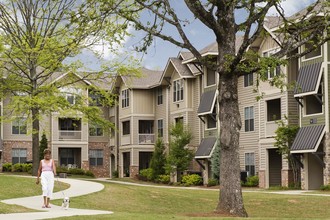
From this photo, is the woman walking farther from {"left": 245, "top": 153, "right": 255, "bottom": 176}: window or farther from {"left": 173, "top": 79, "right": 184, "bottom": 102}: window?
{"left": 173, "top": 79, "right": 184, "bottom": 102}: window

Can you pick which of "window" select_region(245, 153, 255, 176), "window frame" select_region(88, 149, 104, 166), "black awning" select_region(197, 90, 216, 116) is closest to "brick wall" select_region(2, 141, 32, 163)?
"window frame" select_region(88, 149, 104, 166)

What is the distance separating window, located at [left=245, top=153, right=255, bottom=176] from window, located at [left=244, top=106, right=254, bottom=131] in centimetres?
172

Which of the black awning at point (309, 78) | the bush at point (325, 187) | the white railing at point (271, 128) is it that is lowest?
the bush at point (325, 187)

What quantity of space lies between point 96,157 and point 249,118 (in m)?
24.7

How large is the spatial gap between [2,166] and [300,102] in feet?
102

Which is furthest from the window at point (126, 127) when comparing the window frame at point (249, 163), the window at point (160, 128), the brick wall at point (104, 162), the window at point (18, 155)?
the window frame at point (249, 163)

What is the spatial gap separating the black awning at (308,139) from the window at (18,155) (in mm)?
31551

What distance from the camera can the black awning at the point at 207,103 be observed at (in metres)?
47.8

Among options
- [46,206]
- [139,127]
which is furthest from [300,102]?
[139,127]

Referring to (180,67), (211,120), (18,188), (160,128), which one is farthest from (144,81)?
(18,188)

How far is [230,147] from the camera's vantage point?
21.6 metres

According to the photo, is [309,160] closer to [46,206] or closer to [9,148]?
[46,206]

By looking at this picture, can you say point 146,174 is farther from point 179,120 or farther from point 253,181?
point 253,181

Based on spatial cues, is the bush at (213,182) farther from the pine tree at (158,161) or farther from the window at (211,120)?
the pine tree at (158,161)
